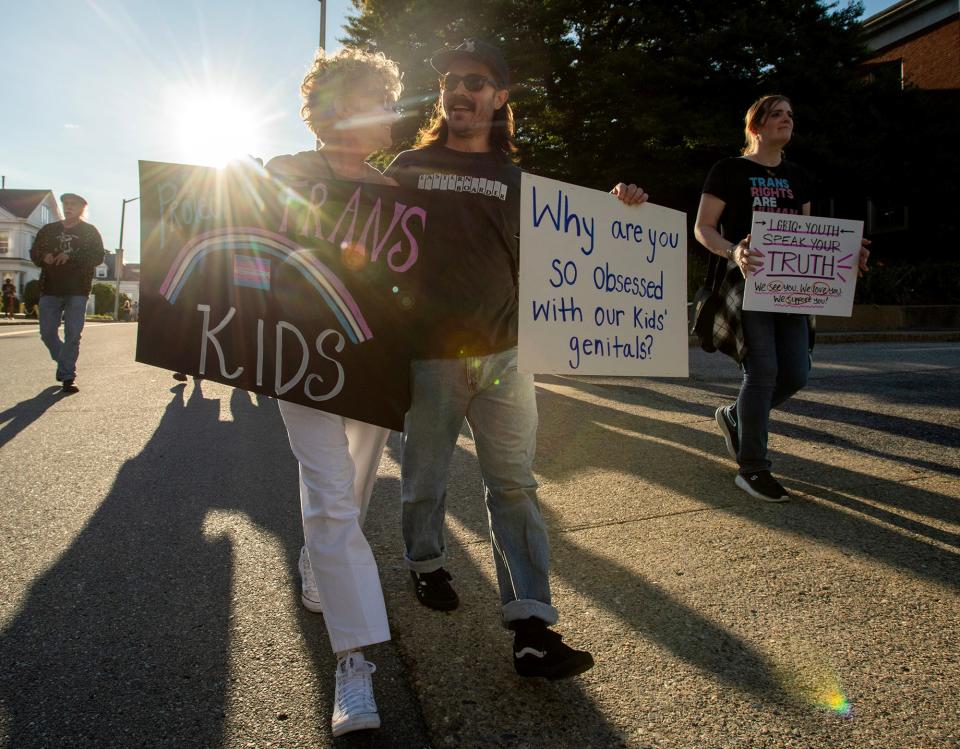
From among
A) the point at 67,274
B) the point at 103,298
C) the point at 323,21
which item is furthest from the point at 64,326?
the point at 103,298

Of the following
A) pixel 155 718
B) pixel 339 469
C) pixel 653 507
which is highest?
pixel 339 469

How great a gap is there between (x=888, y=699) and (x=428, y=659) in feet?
4.19

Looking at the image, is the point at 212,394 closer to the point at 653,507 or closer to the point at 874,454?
the point at 653,507

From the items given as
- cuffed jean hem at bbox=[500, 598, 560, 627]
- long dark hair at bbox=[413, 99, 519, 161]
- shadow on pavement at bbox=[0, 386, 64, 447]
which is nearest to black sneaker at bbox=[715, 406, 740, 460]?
cuffed jean hem at bbox=[500, 598, 560, 627]

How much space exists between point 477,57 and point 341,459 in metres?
1.33

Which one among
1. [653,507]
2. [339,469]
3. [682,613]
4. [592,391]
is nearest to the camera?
[339,469]

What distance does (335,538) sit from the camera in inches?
82.4

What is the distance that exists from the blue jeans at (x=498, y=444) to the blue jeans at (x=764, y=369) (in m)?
1.93

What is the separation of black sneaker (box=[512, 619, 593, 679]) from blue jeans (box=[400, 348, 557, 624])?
0.22ft

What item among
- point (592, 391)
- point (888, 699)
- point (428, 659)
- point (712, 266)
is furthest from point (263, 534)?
point (592, 391)

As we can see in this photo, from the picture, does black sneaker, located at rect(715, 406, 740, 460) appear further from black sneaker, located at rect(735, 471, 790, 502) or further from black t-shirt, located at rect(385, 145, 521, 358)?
black t-shirt, located at rect(385, 145, 521, 358)

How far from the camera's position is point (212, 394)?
775cm

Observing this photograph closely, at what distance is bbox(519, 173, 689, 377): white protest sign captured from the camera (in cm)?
234

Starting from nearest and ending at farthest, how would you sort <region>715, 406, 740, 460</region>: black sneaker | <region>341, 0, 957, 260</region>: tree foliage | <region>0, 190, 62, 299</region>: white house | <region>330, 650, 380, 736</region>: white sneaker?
<region>330, 650, 380, 736</region>: white sneaker → <region>715, 406, 740, 460</region>: black sneaker → <region>341, 0, 957, 260</region>: tree foliage → <region>0, 190, 62, 299</region>: white house
